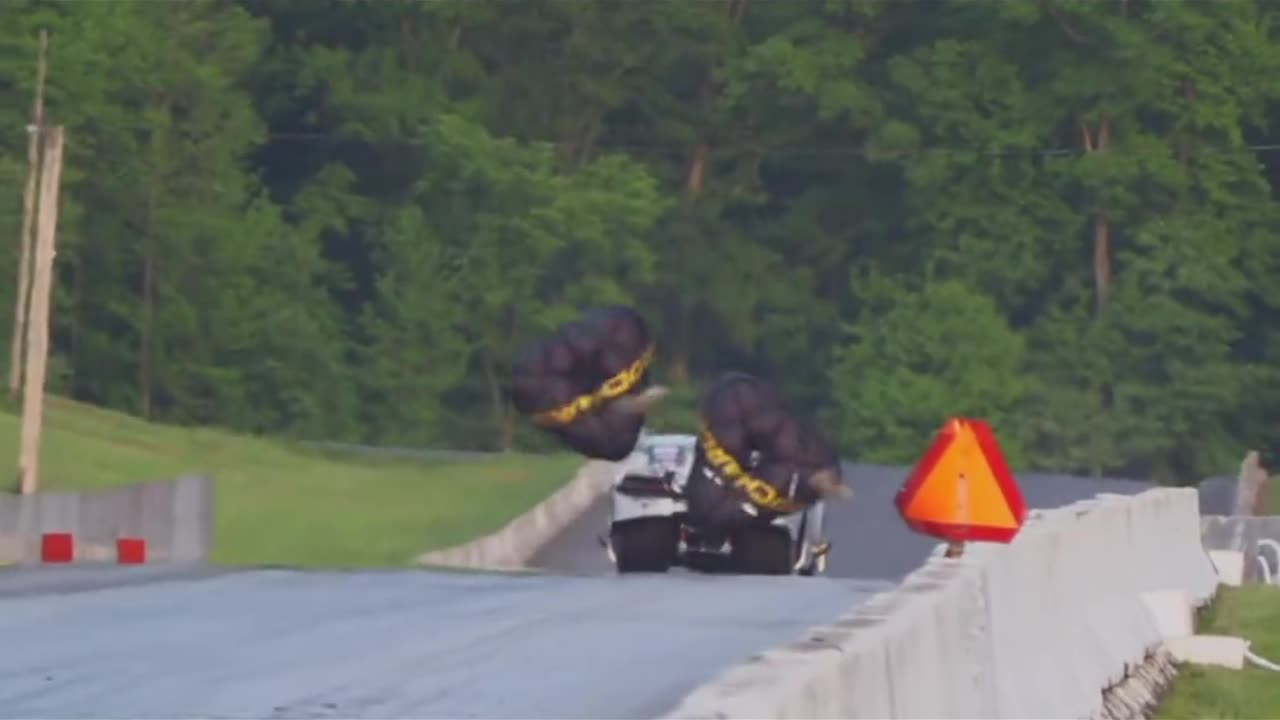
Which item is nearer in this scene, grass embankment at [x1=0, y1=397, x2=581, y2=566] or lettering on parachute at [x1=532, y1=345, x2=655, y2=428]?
lettering on parachute at [x1=532, y1=345, x2=655, y2=428]

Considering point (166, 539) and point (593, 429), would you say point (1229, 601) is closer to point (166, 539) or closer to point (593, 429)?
point (593, 429)

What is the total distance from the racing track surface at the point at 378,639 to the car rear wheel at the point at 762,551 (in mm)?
1628

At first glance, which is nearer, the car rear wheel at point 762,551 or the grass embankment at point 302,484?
the car rear wheel at point 762,551

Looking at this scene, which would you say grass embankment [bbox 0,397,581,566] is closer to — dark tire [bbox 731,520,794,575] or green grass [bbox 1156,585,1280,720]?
dark tire [bbox 731,520,794,575]

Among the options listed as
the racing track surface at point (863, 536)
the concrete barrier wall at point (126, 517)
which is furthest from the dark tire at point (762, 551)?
the racing track surface at point (863, 536)

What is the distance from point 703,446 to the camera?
66.2 ft

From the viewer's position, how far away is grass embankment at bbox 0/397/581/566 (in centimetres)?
4153

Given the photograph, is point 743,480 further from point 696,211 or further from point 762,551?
point 696,211

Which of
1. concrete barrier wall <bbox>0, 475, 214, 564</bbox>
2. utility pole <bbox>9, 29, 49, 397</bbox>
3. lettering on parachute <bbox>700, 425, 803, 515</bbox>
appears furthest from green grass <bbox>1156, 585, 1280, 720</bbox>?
utility pole <bbox>9, 29, 49, 397</bbox>

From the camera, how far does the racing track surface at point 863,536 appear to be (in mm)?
41375

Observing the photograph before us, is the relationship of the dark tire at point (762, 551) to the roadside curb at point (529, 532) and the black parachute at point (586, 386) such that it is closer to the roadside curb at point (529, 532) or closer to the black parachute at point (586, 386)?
the black parachute at point (586, 386)

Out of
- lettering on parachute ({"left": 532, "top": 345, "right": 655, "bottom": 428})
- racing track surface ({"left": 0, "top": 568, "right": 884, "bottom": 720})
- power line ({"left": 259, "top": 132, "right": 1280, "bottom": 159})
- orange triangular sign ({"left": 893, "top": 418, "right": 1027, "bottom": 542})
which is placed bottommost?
racing track surface ({"left": 0, "top": 568, "right": 884, "bottom": 720})

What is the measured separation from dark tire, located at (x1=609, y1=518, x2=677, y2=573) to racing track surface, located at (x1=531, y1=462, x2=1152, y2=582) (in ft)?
30.2

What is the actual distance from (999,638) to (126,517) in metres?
20.9
